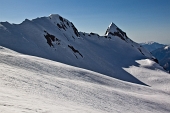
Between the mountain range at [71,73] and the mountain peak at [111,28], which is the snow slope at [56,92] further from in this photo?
the mountain peak at [111,28]

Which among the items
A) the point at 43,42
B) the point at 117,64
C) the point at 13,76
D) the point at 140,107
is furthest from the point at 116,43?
the point at 13,76

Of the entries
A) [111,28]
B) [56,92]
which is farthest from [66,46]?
[111,28]

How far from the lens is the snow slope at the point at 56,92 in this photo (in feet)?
43.1

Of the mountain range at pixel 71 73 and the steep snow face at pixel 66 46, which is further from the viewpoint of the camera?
the steep snow face at pixel 66 46

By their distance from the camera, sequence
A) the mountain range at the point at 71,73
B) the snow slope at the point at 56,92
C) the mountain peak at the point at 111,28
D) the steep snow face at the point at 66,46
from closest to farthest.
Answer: the snow slope at the point at 56,92 → the mountain range at the point at 71,73 → the steep snow face at the point at 66,46 → the mountain peak at the point at 111,28

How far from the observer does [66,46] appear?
6638 centimetres

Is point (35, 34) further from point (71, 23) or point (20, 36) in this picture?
point (71, 23)

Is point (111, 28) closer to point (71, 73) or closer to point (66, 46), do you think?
point (66, 46)

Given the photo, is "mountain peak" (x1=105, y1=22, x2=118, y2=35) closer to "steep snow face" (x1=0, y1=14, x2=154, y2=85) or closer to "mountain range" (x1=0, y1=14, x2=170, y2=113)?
"mountain range" (x1=0, y1=14, x2=170, y2=113)

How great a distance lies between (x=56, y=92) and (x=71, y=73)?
513 inches

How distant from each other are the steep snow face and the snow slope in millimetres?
20417

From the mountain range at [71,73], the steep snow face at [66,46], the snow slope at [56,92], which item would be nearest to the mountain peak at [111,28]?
the mountain range at [71,73]

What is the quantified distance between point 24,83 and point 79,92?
785 centimetres

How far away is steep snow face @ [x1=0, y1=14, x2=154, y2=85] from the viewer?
2066 inches
